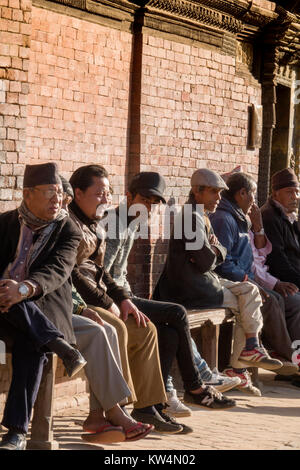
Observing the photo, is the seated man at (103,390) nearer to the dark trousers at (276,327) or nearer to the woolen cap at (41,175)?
the woolen cap at (41,175)

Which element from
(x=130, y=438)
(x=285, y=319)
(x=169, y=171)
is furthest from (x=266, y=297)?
(x=130, y=438)

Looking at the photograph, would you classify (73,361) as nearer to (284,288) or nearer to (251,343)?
(251,343)

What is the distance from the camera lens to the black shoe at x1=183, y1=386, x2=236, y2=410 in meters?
6.81

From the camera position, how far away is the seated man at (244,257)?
27.8ft

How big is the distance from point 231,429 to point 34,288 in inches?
75.1

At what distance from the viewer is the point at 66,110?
8.77 m

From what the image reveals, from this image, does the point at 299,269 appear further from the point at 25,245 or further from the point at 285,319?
the point at 25,245

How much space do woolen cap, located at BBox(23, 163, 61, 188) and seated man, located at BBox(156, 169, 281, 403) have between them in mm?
1798

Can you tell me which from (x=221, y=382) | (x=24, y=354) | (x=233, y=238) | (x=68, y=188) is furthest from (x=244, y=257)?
(x=24, y=354)

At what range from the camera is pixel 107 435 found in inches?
232

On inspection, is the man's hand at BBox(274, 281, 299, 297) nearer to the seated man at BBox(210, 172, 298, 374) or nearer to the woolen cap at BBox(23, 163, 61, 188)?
the seated man at BBox(210, 172, 298, 374)

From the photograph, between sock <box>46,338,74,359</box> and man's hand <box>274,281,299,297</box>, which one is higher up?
sock <box>46,338,74,359</box>

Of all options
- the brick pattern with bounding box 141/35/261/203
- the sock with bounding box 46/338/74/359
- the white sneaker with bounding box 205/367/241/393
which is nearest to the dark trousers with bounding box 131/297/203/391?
the white sneaker with bounding box 205/367/241/393

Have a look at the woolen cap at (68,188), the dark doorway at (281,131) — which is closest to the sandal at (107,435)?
the woolen cap at (68,188)
